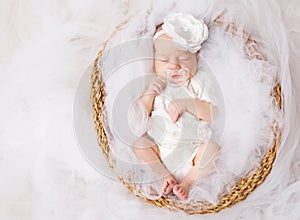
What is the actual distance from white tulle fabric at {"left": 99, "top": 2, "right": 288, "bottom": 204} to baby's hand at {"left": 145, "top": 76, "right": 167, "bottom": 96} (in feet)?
0.11

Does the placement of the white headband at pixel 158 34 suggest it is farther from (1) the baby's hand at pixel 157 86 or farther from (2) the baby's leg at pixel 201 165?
(2) the baby's leg at pixel 201 165

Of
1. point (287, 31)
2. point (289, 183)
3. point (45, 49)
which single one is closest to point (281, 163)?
point (289, 183)

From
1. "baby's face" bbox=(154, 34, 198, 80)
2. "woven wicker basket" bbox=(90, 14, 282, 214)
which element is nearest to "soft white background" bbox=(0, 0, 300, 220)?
"woven wicker basket" bbox=(90, 14, 282, 214)

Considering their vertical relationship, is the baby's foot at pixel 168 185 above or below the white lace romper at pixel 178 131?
below

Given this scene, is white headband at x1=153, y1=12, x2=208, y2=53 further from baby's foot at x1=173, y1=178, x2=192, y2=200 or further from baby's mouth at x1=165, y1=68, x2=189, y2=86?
baby's foot at x1=173, y1=178, x2=192, y2=200

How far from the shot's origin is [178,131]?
1.53 m

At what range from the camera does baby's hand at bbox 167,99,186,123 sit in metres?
1.52

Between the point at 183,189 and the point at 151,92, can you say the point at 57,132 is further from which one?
the point at 183,189

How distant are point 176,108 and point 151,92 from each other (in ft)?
0.26

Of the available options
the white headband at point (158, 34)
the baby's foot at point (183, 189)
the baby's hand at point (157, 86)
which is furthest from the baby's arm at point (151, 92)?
the baby's foot at point (183, 189)

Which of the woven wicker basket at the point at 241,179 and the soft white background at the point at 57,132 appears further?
the soft white background at the point at 57,132

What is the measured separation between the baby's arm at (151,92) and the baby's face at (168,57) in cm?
2

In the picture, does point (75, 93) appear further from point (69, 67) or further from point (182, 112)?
point (182, 112)

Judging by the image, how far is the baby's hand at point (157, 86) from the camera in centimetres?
155
